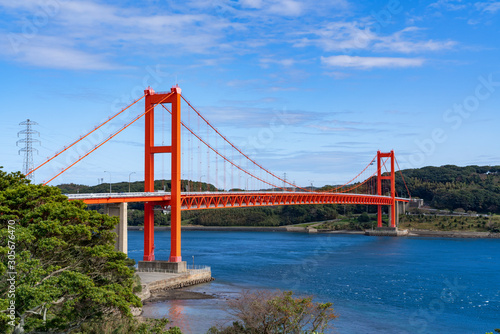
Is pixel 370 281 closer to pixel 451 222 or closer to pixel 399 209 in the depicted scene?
pixel 451 222

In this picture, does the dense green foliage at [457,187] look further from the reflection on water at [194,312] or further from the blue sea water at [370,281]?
the reflection on water at [194,312]

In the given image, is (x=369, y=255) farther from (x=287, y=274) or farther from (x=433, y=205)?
(x=433, y=205)

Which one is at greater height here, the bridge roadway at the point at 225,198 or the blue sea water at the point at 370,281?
the bridge roadway at the point at 225,198

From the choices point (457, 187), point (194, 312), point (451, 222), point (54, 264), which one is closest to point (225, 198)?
point (194, 312)

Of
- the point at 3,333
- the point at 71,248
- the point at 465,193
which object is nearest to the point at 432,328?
the point at 71,248

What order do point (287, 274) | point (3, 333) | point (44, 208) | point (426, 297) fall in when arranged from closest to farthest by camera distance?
point (3, 333), point (44, 208), point (426, 297), point (287, 274)

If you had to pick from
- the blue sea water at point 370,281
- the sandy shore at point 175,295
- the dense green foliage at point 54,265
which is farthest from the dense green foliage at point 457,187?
the dense green foliage at point 54,265
